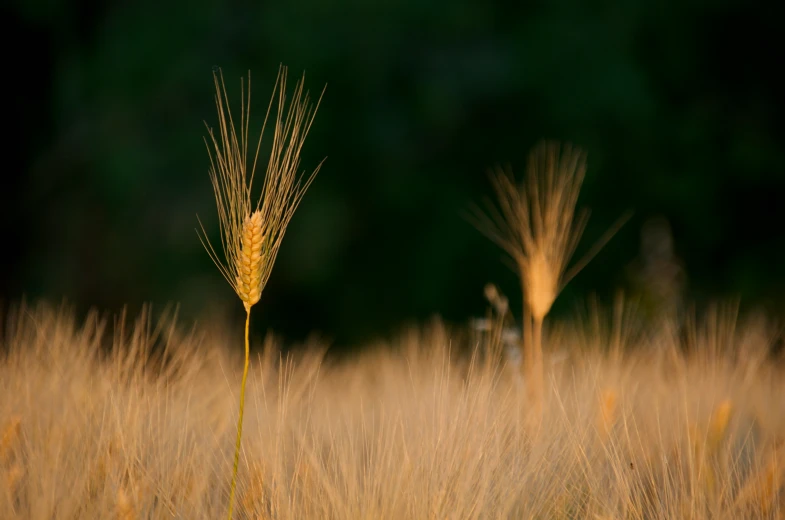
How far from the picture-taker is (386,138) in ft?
24.0

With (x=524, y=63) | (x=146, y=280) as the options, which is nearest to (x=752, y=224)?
(x=524, y=63)

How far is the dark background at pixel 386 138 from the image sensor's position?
7082 mm

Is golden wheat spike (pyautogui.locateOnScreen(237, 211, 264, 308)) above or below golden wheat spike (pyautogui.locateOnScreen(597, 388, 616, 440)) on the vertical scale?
above

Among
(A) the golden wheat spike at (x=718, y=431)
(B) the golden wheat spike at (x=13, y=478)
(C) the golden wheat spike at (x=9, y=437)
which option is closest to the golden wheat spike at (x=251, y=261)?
(B) the golden wheat spike at (x=13, y=478)

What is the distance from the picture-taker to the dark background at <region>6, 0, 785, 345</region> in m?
7.08

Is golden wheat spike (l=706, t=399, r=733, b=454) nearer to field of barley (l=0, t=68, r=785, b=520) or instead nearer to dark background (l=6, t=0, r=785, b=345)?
field of barley (l=0, t=68, r=785, b=520)

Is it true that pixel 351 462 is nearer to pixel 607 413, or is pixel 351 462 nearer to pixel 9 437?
pixel 607 413

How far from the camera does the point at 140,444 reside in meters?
1.94

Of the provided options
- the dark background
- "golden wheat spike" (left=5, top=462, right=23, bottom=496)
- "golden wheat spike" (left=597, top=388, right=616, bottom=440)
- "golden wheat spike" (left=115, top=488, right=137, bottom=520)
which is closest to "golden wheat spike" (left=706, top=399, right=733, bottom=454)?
"golden wheat spike" (left=597, top=388, right=616, bottom=440)

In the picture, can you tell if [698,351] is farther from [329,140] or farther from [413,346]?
[329,140]

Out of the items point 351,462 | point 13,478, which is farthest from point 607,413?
point 13,478

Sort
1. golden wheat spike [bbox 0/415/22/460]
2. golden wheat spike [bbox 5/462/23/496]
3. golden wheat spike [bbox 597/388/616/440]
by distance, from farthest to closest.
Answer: golden wheat spike [bbox 597/388/616/440]
golden wheat spike [bbox 0/415/22/460]
golden wheat spike [bbox 5/462/23/496]

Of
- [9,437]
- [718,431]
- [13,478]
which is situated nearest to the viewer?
[13,478]

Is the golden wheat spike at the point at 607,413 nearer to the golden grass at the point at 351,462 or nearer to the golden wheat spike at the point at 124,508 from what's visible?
the golden grass at the point at 351,462
